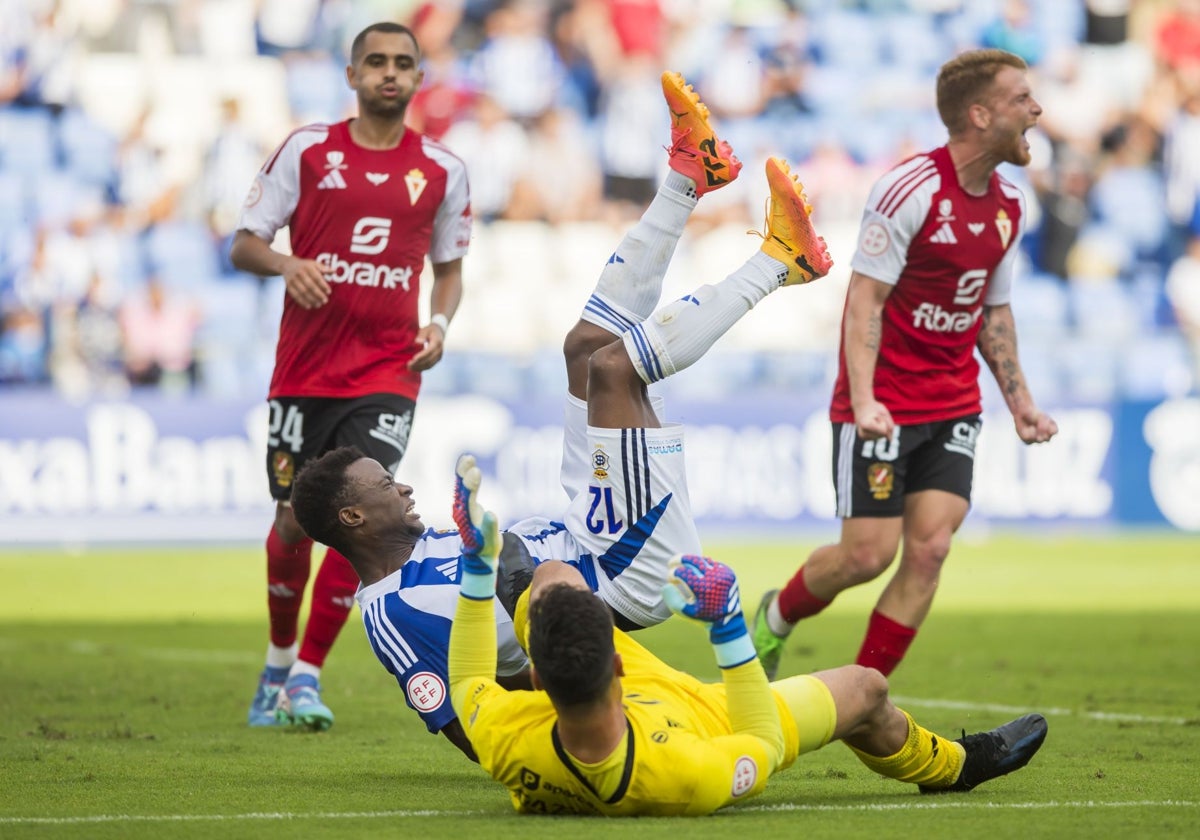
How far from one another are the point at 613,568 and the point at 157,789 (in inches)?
62.5

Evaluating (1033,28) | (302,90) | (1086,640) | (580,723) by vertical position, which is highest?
(1033,28)

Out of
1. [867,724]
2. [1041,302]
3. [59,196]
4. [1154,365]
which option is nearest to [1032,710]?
[867,724]

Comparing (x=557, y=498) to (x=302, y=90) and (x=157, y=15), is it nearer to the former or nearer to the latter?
(x=302, y=90)

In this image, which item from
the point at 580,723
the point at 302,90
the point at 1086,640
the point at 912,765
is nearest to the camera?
the point at 580,723

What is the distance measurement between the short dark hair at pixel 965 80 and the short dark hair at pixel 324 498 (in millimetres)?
2965

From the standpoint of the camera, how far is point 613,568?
564 cm

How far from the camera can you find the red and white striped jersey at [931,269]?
Answer: 6.97 m

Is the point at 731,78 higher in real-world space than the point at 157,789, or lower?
higher

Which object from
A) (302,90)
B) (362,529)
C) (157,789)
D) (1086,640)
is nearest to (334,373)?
(362,529)

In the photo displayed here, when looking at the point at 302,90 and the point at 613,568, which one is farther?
the point at 302,90

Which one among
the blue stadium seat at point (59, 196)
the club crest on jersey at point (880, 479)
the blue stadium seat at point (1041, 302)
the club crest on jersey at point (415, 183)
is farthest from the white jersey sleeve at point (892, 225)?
the blue stadium seat at point (59, 196)

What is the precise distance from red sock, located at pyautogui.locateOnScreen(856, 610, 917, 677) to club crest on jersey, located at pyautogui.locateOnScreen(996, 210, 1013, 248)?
5.28ft

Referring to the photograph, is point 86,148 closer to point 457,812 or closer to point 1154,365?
point 1154,365

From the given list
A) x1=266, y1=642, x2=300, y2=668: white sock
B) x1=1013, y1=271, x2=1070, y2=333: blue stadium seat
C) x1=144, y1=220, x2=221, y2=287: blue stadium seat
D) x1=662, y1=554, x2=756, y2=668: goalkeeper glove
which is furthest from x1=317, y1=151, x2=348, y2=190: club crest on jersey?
x1=1013, y1=271, x2=1070, y2=333: blue stadium seat
